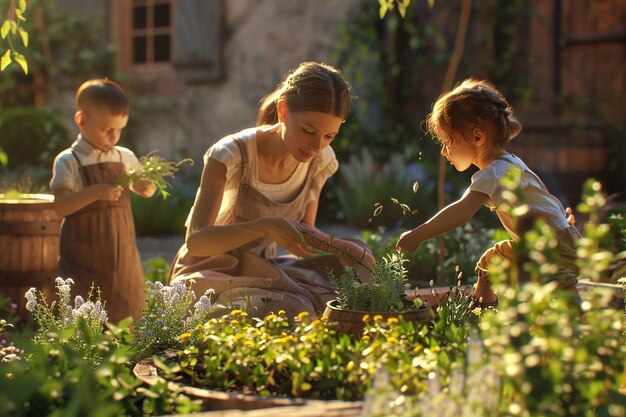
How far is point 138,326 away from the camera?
319 cm

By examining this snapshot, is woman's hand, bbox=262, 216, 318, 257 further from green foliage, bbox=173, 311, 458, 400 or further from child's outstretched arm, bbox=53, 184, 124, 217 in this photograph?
child's outstretched arm, bbox=53, 184, 124, 217

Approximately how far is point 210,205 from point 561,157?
5.98 metres

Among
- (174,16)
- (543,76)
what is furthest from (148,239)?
(543,76)

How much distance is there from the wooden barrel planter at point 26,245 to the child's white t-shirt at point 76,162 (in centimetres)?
39

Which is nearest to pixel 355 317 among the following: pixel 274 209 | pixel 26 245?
pixel 274 209

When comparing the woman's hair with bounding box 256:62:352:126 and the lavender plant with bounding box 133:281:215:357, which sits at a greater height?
the woman's hair with bounding box 256:62:352:126

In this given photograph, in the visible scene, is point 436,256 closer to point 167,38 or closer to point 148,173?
point 148,173

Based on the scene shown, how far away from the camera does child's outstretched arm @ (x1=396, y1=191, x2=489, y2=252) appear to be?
9.68ft

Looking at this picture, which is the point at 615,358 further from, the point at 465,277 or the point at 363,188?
the point at 363,188

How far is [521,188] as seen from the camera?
3.14m

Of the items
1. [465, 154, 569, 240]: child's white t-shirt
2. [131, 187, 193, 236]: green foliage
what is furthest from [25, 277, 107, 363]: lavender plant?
[131, 187, 193, 236]: green foliage

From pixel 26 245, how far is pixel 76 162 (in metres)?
0.64

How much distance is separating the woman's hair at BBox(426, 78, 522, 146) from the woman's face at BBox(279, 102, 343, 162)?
1.35 feet

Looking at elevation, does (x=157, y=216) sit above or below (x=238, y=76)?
below
